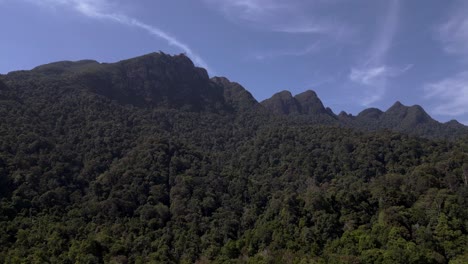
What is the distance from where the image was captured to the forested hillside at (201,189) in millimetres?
44688

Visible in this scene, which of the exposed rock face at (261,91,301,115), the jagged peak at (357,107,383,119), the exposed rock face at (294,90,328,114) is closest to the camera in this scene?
the exposed rock face at (261,91,301,115)

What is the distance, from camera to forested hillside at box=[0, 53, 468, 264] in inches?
1759

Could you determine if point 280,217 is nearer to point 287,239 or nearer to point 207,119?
point 287,239

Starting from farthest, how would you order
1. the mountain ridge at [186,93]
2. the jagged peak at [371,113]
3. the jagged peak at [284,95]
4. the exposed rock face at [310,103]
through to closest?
the jagged peak at [371,113] < the jagged peak at [284,95] < the exposed rock face at [310,103] < the mountain ridge at [186,93]

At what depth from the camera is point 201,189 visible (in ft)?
214

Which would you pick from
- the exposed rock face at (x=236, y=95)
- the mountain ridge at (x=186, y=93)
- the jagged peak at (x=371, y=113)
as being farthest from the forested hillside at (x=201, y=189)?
the jagged peak at (x=371, y=113)

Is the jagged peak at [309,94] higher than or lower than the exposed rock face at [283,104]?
higher

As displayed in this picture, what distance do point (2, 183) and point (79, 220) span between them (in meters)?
10.4

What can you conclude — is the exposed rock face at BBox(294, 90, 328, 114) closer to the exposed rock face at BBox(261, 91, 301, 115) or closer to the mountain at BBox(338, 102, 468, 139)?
the exposed rock face at BBox(261, 91, 301, 115)

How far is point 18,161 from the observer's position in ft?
196

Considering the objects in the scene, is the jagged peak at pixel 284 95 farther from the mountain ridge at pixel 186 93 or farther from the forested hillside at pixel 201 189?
the forested hillside at pixel 201 189

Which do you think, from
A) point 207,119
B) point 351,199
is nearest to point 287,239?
point 351,199

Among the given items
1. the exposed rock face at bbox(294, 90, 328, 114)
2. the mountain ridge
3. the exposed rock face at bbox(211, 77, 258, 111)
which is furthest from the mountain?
the exposed rock face at bbox(211, 77, 258, 111)

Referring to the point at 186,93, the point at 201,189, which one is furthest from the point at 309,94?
the point at 201,189
